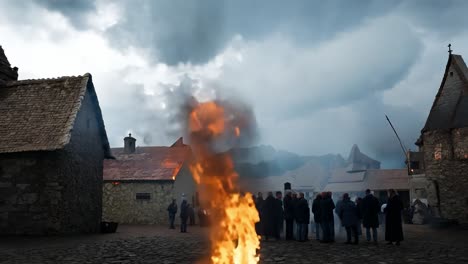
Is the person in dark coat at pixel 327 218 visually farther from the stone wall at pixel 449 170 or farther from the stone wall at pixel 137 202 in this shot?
the stone wall at pixel 137 202

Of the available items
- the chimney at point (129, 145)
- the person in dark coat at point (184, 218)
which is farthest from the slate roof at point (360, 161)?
the person in dark coat at point (184, 218)

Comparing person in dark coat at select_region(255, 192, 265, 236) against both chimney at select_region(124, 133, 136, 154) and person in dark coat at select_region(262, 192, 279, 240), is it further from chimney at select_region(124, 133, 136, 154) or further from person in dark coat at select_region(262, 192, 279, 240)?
chimney at select_region(124, 133, 136, 154)

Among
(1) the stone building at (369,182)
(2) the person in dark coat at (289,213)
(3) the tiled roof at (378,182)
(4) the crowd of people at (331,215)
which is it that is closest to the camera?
(4) the crowd of people at (331,215)

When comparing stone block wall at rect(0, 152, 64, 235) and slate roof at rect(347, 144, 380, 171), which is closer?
stone block wall at rect(0, 152, 64, 235)

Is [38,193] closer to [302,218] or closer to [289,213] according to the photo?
[289,213]

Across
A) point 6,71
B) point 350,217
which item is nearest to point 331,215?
point 350,217

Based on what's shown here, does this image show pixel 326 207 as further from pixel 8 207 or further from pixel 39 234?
pixel 8 207

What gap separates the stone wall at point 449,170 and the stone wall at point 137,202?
17629mm

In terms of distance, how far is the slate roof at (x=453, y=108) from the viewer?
24547 mm

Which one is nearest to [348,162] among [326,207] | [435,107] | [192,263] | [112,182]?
[435,107]

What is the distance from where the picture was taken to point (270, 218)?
15.0 meters

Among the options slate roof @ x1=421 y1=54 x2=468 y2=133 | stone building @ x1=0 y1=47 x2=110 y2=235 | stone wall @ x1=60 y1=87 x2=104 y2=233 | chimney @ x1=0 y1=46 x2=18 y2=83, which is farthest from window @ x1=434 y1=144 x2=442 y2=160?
chimney @ x1=0 y1=46 x2=18 y2=83

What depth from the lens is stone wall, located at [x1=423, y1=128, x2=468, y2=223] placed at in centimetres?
2377

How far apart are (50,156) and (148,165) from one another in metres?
13.9
